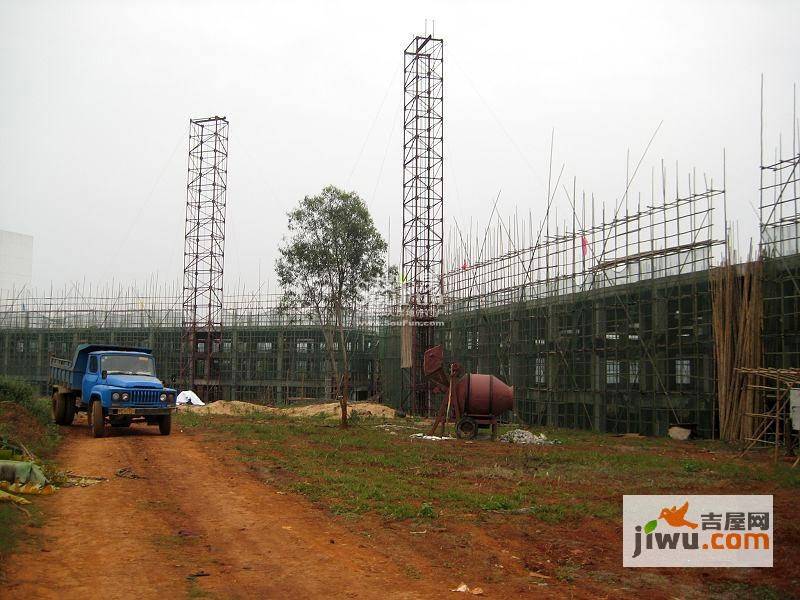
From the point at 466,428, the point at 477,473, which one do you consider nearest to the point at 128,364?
the point at 466,428

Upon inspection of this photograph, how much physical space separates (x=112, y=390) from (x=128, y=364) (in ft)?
→ 6.06

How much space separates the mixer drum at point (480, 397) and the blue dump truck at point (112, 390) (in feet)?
27.8

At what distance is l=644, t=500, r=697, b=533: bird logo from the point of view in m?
7.55

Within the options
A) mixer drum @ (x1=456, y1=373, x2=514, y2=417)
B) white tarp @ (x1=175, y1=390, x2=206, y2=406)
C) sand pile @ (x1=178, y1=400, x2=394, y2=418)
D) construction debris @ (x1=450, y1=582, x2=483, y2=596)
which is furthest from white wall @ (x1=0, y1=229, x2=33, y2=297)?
construction debris @ (x1=450, y1=582, x2=483, y2=596)

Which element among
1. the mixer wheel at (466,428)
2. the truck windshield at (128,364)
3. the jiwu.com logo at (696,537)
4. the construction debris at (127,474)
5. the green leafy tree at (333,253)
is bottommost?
the mixer wheel at (466,428)

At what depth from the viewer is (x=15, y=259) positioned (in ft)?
336

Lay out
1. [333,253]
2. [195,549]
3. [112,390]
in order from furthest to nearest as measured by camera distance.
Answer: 1. [333,253]
2. [112,390]
3. [195,549]

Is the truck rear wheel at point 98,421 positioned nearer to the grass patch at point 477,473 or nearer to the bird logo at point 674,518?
the grass patch at point 477,473

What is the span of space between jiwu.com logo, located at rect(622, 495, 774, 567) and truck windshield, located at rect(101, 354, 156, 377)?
1597cm

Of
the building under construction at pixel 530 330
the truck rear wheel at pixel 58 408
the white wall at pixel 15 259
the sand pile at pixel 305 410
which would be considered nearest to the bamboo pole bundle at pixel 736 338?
the building under construction at pixel 530 330

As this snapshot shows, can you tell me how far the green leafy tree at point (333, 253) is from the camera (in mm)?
29234

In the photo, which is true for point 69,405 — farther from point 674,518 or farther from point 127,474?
point 674,518

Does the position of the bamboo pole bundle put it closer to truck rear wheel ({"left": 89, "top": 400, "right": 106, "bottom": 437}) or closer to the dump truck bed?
the dump truck bed

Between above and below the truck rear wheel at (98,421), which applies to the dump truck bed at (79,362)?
above
